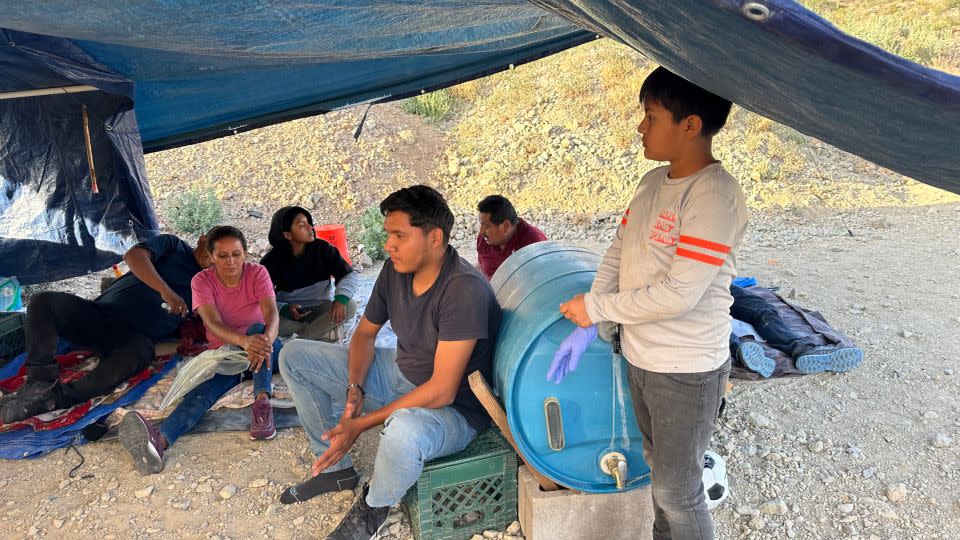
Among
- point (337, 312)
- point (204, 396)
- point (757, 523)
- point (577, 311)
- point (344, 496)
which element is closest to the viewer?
point (577, 311)

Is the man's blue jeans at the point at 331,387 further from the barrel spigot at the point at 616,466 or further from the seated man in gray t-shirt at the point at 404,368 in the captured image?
the barrel spigot at the point at 616,466

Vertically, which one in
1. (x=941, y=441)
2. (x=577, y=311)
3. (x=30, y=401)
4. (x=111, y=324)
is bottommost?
(x=941, y=441)

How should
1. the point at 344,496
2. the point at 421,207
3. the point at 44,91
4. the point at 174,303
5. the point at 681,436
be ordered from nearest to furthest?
the point at 681,436, the point at 421,207, the point at 344,496, the point at 44,91, the point at 174,303

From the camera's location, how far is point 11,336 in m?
4.16

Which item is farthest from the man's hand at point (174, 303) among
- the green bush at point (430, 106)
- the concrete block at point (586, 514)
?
the green bush at point (430, 106)

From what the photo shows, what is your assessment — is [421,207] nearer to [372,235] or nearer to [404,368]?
[404,368]

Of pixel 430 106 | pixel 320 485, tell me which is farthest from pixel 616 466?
pixel 430 106

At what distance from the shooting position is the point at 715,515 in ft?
8.41

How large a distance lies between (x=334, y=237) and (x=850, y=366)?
4291 mm

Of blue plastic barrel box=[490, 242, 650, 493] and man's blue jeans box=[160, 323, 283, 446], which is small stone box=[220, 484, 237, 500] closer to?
man's blue jeans box=[160, 323, 283, 446]

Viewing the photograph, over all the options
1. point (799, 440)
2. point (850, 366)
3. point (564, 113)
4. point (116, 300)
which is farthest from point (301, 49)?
point (564, 113)

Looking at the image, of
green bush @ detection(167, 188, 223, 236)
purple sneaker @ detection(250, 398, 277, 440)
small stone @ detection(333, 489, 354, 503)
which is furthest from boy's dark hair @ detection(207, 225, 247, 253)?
green bush @ detection(167, 188, 223, 236)

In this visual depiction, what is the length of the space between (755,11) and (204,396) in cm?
323

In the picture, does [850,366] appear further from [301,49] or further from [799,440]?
[301,49]
